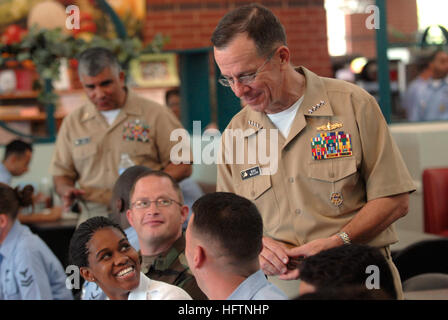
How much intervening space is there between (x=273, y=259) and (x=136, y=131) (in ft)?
4.38

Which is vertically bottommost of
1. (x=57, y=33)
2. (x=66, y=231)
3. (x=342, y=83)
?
(x=66, y=231)

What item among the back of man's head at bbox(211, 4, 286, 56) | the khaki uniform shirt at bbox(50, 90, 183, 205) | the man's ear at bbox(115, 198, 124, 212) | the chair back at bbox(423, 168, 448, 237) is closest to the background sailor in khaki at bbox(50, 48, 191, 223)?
the khaki uniform shirt at bbox(50, 90, 183, 205)

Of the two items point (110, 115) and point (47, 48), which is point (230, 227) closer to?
point (110, 115)

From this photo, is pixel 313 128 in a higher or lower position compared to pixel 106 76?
lower

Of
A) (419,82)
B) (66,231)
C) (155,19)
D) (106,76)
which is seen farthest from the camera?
(155,19)

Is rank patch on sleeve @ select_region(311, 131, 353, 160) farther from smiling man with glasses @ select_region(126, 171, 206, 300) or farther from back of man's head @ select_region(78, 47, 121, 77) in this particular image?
back of man's head @ select_region(78, 47, 121, 77)

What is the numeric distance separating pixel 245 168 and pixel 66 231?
2.70 m

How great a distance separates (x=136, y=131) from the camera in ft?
9.46

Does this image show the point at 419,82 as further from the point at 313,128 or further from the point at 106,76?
the point at 313,128

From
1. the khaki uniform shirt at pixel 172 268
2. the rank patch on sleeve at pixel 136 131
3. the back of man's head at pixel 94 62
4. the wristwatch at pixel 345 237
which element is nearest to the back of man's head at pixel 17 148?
the rank patch on sleeve at pixel 136 131

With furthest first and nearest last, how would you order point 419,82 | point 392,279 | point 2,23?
point 2,23, point 419,82, point 392,279

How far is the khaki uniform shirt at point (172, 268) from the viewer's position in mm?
1914
